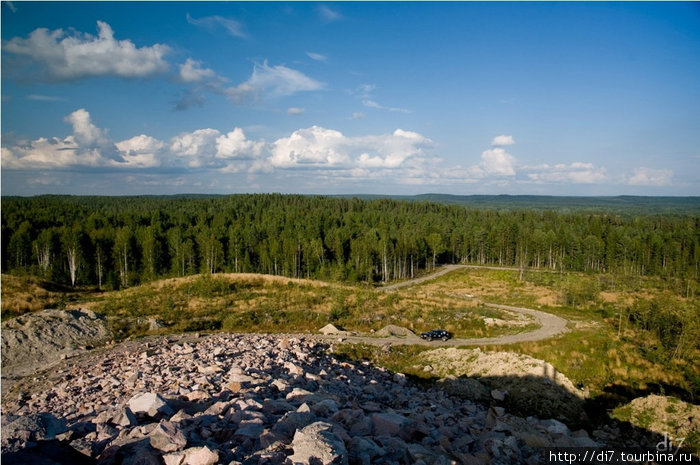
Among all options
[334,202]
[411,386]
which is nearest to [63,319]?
[411,386]

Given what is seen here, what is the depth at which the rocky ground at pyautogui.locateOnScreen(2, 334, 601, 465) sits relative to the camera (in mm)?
6457

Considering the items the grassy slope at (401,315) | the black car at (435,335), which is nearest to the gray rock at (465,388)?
the grassy slope at (401,315)

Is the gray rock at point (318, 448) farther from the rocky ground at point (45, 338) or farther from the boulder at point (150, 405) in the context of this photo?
the rocky ground at point (45, 338)

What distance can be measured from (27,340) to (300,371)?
1854 centimetres

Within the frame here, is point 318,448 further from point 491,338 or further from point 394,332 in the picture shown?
point 491,338

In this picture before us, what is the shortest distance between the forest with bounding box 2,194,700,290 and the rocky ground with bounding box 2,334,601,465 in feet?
167

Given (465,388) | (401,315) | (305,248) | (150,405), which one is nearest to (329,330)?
(401,315)

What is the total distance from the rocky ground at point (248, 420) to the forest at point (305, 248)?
5081 cm

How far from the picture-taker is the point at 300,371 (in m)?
14.1

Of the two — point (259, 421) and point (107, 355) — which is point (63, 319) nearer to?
point (107, 355)

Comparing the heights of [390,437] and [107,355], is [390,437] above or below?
above

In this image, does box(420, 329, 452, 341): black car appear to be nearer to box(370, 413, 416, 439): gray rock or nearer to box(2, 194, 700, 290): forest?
box(370, 413, 416, 439): gray rock

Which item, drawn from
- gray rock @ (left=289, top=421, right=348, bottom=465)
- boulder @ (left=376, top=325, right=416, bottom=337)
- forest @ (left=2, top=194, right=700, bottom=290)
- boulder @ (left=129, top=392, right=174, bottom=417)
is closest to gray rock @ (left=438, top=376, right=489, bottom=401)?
boulder @ (left=376, top=325, right=416, bottom=337)

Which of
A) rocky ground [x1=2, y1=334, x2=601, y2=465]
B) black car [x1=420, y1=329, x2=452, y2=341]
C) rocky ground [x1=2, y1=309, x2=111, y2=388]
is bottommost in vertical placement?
black car [x1=420, y1=329, x2=452, y2=341]
